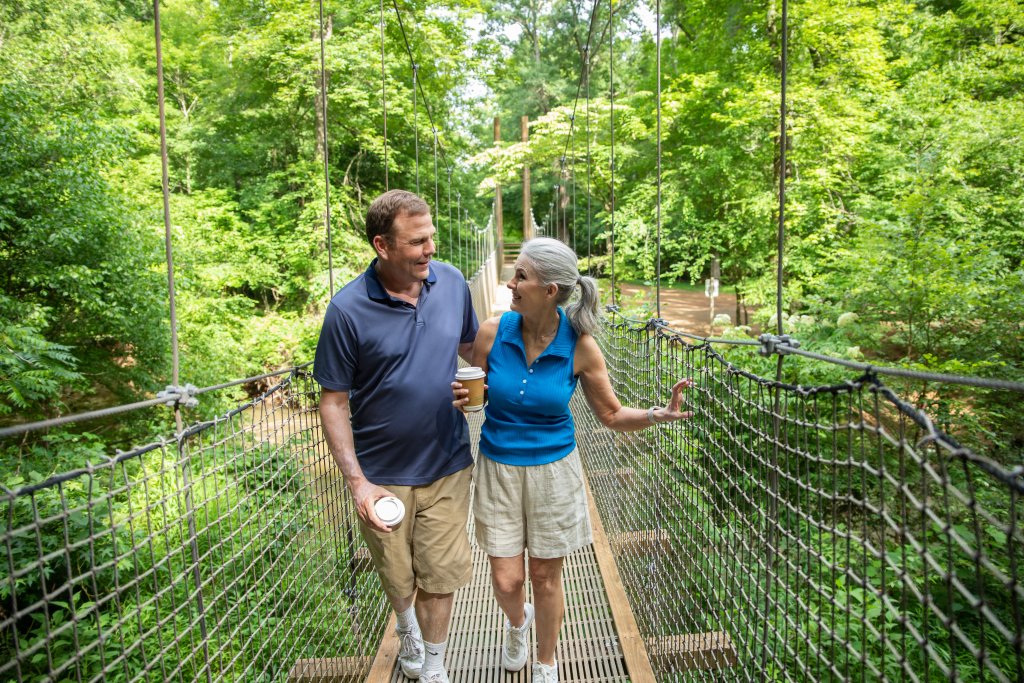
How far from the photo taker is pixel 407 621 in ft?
5.07

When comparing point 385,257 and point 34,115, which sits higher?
point 34,115

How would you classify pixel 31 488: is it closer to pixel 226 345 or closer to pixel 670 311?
pixel 226 345

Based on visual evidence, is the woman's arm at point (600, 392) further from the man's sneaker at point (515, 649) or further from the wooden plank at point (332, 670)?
the wooden plank at point (332, 670)

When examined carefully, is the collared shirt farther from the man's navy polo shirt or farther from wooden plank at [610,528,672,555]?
wooden plank at [610,528,672,555]

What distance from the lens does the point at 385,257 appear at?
136 cm

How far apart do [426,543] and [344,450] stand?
11.4 inches

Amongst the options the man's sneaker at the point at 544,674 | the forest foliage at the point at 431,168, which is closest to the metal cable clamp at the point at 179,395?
the man's sneaker at the point at 544,674

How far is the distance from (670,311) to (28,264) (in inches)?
353

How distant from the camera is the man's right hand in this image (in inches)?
50.3

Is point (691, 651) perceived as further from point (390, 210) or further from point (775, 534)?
point (390, 210)

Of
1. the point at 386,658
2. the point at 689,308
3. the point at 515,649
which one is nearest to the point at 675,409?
the point at 515,649

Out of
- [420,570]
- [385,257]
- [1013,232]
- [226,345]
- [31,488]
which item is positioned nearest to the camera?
[31,488]

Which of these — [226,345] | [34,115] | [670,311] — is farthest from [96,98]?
[670,311]

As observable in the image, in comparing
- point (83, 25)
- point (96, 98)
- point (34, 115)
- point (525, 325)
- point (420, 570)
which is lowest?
point (420, 570)
